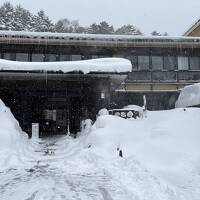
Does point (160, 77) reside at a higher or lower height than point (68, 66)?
higher

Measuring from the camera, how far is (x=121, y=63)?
1597cm

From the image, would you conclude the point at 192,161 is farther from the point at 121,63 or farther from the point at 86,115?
the point at 86,115

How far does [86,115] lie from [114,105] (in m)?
4.21

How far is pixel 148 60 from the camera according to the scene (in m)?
23.8

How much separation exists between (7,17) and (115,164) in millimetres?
46627

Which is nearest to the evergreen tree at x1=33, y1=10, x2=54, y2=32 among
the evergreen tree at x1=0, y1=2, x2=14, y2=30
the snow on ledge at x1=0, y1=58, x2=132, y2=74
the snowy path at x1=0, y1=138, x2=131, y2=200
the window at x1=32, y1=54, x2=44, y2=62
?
the evergreen tree at x1=0, y1=2, x2=14, y2=30

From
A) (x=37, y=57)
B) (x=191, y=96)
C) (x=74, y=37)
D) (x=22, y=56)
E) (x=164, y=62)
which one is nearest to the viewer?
(x=191, y=96)

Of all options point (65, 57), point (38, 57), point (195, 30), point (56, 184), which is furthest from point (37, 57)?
point (56, 184)

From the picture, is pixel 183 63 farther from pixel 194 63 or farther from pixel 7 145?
pixel 7 145

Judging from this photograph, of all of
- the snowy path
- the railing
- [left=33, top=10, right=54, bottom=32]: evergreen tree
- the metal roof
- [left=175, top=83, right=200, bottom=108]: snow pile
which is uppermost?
[left=33, top=10, right=54, bottom=32]: evergreen tree

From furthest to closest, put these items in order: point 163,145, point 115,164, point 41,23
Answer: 1. point 41,23
2. point 163,145
3. point 115,164

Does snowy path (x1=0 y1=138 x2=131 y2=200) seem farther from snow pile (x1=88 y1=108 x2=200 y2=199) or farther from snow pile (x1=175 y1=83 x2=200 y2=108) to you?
snow pile (x1=175 y1=83 x2=200 y2=108)

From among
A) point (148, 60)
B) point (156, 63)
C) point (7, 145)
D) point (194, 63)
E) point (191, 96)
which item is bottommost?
point (7, 145)

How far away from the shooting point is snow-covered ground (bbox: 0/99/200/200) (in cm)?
625
